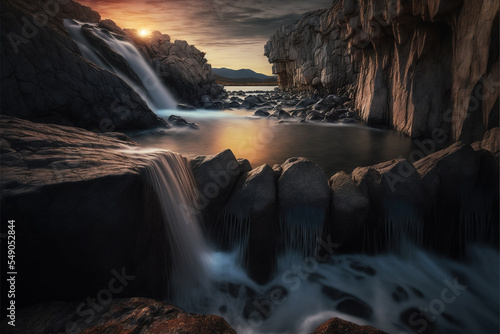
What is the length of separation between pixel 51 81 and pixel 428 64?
12609 mm

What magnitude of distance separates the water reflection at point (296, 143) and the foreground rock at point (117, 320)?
18.6ft

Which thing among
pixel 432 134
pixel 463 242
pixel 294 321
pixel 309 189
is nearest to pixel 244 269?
pixel 294 321

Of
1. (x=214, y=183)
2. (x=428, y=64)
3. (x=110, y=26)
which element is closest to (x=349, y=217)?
(x=214, y=183)

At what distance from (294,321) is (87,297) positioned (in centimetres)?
246

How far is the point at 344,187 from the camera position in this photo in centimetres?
462

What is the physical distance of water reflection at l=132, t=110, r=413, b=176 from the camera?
8.77 metres

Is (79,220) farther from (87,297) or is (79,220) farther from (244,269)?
(244,269)

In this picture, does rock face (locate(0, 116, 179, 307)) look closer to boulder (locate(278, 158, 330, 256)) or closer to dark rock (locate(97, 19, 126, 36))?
boulder (locate(278, 158, 330, 256))

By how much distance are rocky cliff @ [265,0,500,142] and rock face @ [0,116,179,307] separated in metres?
6.95

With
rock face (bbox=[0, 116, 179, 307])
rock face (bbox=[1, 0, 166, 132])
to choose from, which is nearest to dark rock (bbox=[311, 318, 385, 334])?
rock face (bbox=[0, 116, 179, 307])

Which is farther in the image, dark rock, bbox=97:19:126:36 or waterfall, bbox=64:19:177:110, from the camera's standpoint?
dark rock, bbox=97:19:126:36

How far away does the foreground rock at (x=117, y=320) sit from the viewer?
7.07 feet

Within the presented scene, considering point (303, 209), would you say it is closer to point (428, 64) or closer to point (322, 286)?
→ point (322, 286)

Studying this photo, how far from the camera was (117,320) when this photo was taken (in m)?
2.30
